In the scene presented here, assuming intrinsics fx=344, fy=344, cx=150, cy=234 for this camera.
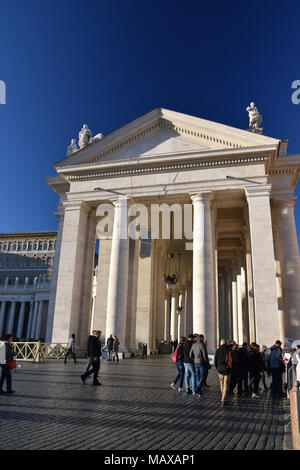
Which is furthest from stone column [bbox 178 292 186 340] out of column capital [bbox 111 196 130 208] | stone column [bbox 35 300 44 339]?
stone column [bbox 35 300 44 339]

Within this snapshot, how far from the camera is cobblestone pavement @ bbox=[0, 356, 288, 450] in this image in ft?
16.8

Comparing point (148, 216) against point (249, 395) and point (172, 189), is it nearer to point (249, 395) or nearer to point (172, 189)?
point (172, 189)

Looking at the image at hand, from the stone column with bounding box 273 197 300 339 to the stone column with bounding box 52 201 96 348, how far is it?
13716 millimetres

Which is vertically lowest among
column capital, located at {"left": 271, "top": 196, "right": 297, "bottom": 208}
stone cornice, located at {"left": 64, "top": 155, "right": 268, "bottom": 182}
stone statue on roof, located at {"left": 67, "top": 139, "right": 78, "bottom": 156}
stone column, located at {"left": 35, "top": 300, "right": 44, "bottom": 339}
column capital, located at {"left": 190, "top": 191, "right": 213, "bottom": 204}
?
stone column, located at {"left": 35, "top": 300, "right": 44, "bottom": 339}

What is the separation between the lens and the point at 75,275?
941 inches

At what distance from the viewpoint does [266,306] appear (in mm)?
19672

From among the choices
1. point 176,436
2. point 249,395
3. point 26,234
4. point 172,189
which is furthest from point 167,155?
point 26,234

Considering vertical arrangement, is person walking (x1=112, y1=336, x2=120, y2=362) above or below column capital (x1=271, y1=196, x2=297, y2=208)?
below

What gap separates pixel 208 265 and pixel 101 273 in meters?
10.9

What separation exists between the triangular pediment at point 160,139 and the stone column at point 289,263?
5.41m

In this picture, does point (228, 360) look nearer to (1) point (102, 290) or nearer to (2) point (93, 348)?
(2) point (93, 348)

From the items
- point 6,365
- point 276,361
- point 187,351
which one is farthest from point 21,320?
point 276,361

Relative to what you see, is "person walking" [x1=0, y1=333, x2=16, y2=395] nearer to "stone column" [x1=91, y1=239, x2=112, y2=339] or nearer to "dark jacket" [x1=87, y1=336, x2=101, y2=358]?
"dark jacket" [x1=87, y1=336, x2=101, y2=358]

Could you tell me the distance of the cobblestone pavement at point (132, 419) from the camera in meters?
5.11
